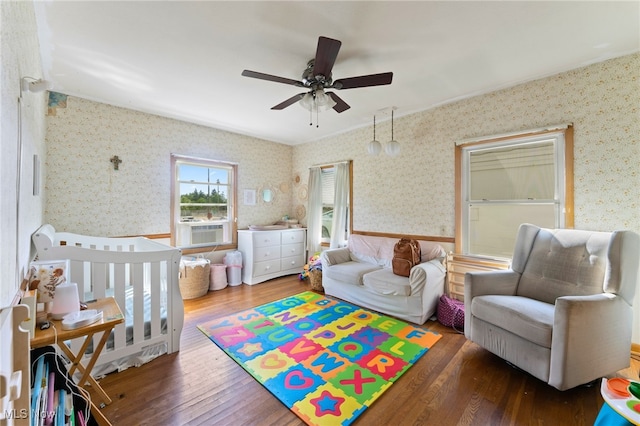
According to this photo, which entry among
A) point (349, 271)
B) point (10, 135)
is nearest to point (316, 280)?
point (349, 271)

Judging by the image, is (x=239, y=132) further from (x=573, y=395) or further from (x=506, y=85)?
(x=573, y=395)

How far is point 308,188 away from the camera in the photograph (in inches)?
191

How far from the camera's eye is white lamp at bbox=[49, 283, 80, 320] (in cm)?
132

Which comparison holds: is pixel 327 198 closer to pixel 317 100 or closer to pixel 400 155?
pixel 400 155

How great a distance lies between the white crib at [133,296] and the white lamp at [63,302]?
1.87 feet

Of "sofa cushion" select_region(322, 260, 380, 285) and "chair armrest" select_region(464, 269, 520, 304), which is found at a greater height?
"chair armrest" select_region(464, 269, 520, 304)

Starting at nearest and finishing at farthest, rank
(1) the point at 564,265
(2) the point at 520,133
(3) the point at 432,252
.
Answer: (1) the point at 564,265, (2) the point at 520,133, (3) the point at 432,252

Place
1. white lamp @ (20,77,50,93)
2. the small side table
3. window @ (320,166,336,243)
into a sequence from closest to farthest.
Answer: the small side table → white lamp @ (20,77,50,93) → window @ (320,166,336,243)

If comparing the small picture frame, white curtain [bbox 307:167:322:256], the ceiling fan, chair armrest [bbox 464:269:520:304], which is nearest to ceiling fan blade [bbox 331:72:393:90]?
the ceiling fan

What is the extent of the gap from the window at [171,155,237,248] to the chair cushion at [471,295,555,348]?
3715mm

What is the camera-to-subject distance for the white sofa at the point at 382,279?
270 centimetres

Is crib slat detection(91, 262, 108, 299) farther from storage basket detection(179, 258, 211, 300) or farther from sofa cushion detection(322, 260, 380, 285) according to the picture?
sofa cushion detection(322, 260, 380, 285)

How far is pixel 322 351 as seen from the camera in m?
2.17

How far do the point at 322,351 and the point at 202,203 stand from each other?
3046 mm
